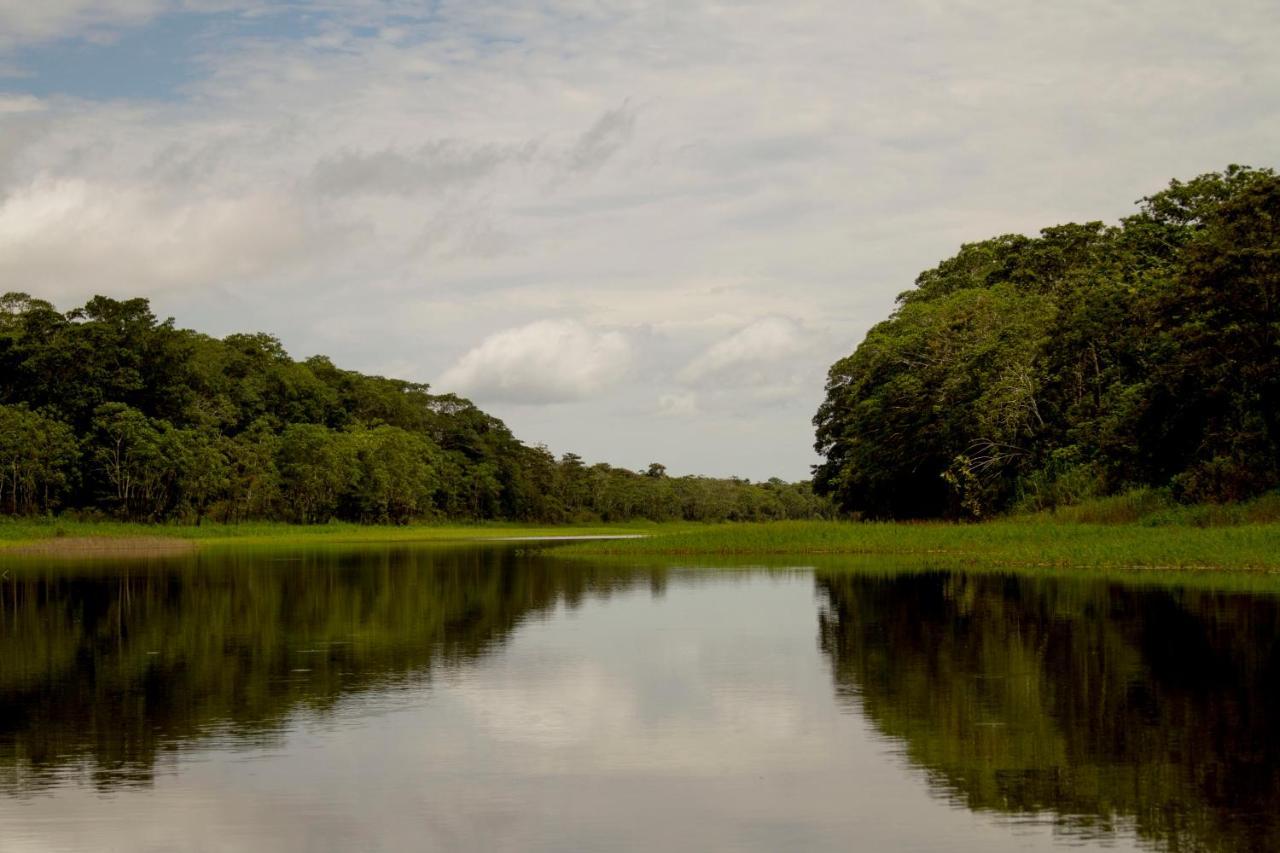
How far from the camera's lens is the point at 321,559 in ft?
218

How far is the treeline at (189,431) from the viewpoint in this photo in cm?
10225

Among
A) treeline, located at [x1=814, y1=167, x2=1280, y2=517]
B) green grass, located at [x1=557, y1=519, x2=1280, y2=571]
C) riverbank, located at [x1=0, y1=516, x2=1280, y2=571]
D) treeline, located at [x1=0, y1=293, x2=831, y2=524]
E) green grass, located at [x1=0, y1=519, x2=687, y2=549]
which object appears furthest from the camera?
treeline, located at [x1=0, y1=293, x2=831, y2=524]

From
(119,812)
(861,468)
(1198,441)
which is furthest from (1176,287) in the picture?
(119,812)

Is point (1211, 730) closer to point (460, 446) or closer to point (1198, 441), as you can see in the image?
point (1198, 441)

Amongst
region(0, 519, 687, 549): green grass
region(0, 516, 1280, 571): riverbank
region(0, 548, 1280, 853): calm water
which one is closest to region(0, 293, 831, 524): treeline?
region(0, 519, 687, 549): green grass

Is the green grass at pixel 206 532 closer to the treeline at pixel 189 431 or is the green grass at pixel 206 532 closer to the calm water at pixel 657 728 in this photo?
the treeline at pixel 189 431

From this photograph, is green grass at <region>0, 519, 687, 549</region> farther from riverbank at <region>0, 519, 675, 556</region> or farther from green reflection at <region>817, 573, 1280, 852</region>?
green reflection at <region>817, 573, 1280, 852</region>

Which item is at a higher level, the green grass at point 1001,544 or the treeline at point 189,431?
the treeline at point 189,431

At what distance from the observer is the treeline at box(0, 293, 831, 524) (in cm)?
10225

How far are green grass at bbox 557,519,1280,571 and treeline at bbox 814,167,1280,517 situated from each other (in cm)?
413

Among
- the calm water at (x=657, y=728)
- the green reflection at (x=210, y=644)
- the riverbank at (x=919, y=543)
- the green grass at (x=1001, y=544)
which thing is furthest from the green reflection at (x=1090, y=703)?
the riverbank at (x=919, y=543)

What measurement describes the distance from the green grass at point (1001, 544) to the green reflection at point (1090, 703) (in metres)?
10.1

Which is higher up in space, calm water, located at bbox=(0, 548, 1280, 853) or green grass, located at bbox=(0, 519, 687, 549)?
green grass, located at bbox=(0, 519, 687, 549)

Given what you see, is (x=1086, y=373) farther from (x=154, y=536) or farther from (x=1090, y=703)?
(x=154, y=536)
